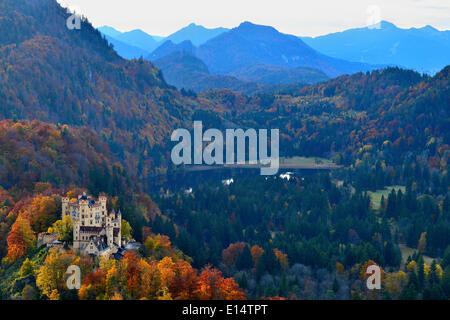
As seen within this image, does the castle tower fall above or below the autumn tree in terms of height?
above

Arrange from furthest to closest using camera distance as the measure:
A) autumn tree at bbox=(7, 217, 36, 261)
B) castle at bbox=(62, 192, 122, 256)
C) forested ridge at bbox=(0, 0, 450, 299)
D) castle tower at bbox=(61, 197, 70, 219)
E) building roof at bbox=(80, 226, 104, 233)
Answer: castle tower at bbox=(61, 197, 70, 219) < autumn tree at bbox=(7, 217, 36, 261) < building roof at bbox=(80, 226, 104, 233) < castle at bbox=(62, 192, 122, 256) < forested ridge at bbox=(0, 0, 450, 299)

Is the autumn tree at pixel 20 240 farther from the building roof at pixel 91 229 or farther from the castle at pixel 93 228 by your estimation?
the building roof at pixel 91 229

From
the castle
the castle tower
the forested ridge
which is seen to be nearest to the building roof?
the castle

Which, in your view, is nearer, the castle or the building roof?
the castle

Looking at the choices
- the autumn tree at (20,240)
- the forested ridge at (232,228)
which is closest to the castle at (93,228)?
the forested ridge at (232,228)

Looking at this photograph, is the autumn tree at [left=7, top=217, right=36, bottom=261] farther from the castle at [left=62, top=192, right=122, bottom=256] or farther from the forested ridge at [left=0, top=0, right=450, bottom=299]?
the castle at [left=62, top=192, right=122, bottom=256]

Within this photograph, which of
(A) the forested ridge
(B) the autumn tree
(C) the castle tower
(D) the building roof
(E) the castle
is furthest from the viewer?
(C) the castle tower

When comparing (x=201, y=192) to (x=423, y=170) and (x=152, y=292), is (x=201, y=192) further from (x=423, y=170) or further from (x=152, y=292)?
(x=152, y=292)
